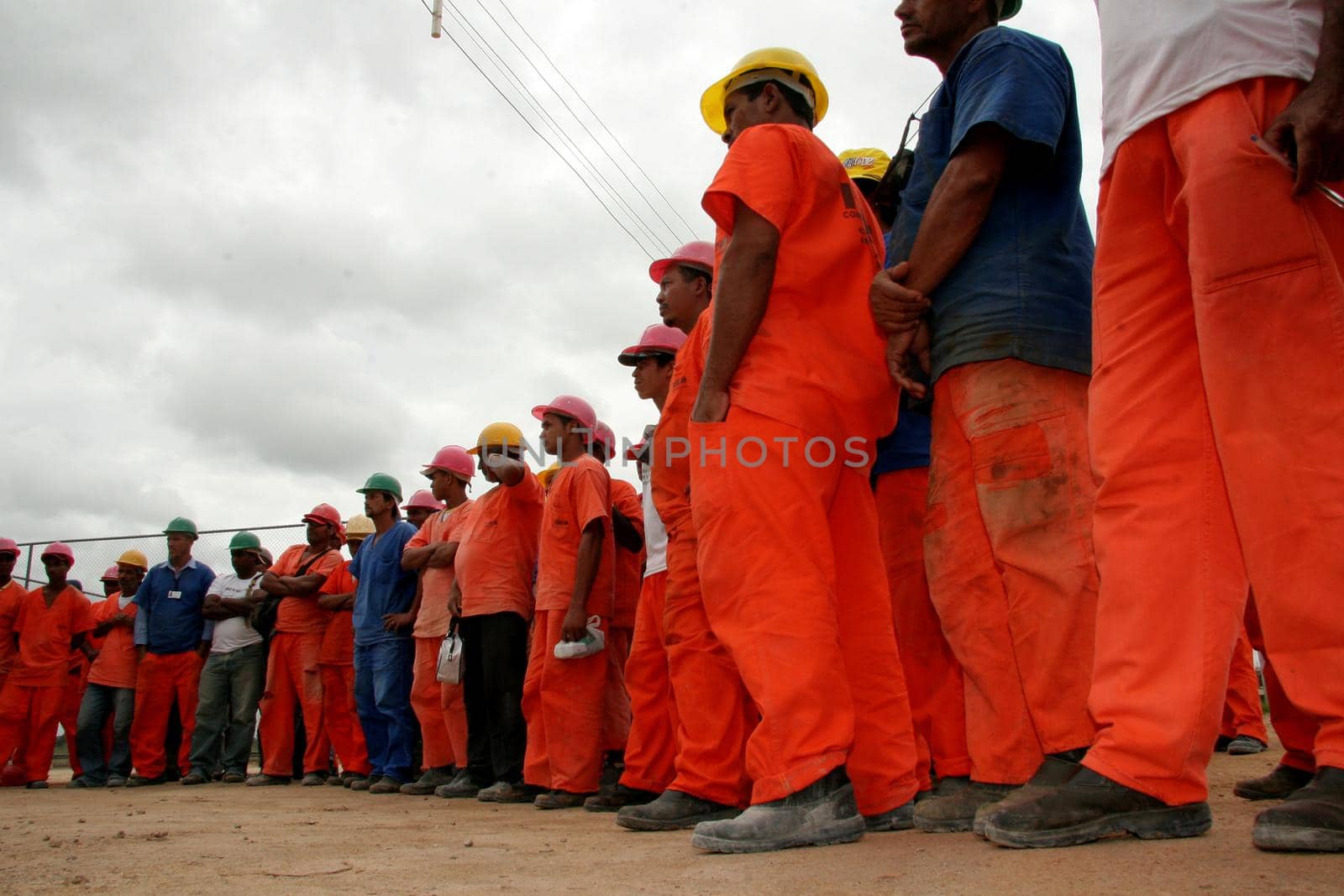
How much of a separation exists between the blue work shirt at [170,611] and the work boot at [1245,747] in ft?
26.9

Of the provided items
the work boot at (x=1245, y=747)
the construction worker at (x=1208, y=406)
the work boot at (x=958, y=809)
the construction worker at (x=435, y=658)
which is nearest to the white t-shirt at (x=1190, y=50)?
the construction worker at (x=1208, y=406)

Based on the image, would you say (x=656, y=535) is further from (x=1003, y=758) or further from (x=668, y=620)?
(x=1003, y=758)

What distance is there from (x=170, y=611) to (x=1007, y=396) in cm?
884

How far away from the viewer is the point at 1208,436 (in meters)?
1.98

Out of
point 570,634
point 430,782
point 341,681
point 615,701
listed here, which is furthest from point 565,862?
point 341,681

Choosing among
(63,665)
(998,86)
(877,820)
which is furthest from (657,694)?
(63,665)

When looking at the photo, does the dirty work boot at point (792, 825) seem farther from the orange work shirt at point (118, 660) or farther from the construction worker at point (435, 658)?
the orange work shirt at point (118, 660)

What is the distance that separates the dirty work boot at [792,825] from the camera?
7.21 ft

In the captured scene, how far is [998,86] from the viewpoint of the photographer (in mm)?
2576

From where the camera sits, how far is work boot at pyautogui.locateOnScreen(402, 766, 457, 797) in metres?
6.54

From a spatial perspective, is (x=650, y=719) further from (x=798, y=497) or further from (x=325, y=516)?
(x=325, y=516)

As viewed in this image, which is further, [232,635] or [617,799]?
[232,635]

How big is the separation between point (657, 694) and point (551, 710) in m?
1.03

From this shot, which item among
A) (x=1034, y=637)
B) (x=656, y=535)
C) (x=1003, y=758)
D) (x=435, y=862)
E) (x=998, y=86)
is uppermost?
(x=998, y=86)
